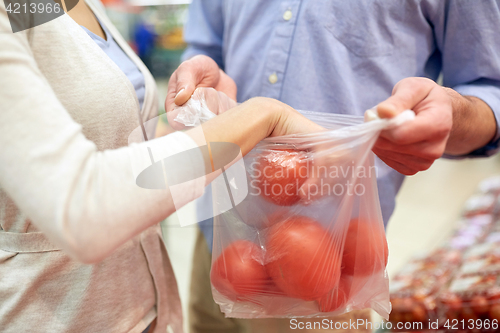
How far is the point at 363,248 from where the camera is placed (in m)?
0.65

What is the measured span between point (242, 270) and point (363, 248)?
22cm

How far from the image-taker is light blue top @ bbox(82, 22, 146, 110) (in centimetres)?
78

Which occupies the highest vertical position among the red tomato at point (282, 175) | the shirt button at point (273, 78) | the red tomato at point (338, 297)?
the red tomato at point (282, 175)

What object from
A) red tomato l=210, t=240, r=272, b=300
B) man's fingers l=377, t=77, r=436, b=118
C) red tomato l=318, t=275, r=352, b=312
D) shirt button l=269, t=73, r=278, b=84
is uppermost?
man's fingers l=377, t=77, r=436, b=118

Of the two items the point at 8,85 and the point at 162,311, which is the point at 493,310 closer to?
the point at 162,311

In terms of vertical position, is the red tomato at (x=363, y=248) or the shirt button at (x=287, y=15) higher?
the shirt button at (x=287, y=15)

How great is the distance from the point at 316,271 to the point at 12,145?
0.47m

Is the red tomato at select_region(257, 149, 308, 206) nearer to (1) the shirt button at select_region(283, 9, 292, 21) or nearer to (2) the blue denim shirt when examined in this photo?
(2) the blue denim shirt

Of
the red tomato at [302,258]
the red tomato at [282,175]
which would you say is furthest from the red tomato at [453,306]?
the red tomato at [282,175]

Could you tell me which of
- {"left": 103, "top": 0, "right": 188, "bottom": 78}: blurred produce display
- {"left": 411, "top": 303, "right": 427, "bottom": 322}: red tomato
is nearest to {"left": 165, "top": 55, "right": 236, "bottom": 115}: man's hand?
{"left": 411, "top": 303, "right": 427, "bottom": 322}: red tomato

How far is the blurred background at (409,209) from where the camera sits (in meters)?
1.61

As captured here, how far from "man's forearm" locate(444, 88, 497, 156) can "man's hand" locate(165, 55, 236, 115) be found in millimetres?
523

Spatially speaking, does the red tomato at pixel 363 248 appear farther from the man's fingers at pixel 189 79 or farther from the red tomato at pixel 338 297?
the man's fingers at pixel 189 79

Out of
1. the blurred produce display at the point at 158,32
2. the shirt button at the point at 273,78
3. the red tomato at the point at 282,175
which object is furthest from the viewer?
the blurred produce display at the point at 158,32
